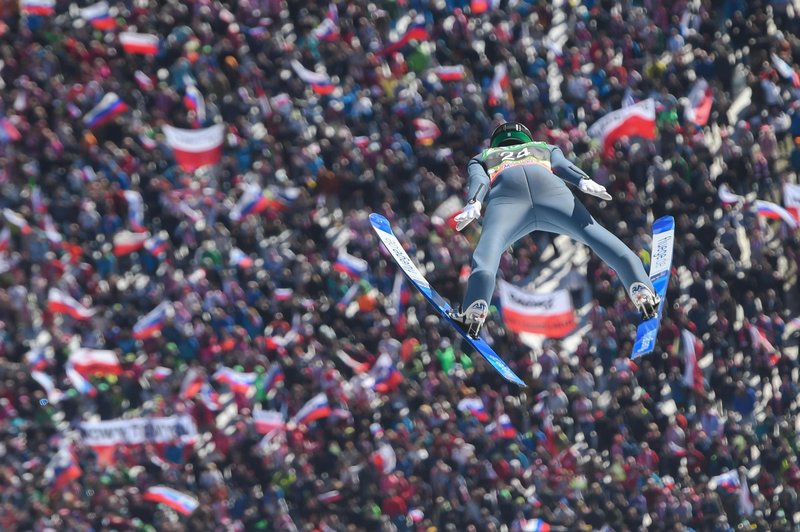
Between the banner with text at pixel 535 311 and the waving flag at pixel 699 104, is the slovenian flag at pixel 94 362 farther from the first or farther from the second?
the waving flag at pixel 699 104

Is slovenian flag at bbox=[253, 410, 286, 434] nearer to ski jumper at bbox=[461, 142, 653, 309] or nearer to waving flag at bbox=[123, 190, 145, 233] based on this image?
waving flag at bbox=[123, 190, 145, 233]

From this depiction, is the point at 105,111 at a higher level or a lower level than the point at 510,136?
lower

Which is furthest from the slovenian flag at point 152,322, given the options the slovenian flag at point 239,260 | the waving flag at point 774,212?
the waving flag at point 774,212

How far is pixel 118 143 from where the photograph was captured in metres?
28.1

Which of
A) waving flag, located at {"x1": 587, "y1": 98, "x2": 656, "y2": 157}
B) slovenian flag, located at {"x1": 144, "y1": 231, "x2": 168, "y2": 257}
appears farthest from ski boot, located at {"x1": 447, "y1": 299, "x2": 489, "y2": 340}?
slovenian flag, located at {"x1": 144, "y1": 231, "x2": 168, "y2": 257}

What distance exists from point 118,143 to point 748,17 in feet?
34.6

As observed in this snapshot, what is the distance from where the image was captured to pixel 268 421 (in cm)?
2502

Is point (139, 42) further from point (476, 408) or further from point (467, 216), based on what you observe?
point (467, 216)

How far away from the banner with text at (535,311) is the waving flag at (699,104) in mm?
4889

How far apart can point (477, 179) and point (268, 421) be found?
10811 millimetres

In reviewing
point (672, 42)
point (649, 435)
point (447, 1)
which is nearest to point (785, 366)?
point (649, 435)

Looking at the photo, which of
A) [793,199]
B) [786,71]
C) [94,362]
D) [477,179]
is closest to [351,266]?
[94,362]

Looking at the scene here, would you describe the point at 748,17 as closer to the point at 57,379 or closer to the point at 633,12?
the point at 633,12

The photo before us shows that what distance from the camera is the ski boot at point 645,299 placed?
588 inches
